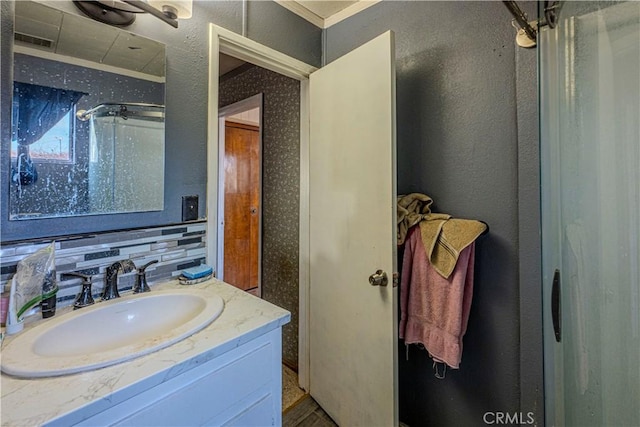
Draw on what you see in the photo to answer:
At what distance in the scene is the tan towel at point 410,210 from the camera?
129cm

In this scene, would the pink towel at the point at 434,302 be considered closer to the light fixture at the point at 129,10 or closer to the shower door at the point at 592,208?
the shower door at the point at 592,208

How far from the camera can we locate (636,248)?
0.82 metres

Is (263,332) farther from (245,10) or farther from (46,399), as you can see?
(245,10)

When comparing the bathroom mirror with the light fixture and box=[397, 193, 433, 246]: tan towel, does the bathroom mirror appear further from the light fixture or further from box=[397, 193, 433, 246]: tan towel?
box=[397, 193, 433, 246]: tan towel

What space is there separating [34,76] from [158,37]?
1.40 feet

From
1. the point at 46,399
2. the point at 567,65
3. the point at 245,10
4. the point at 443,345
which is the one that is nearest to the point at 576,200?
the point at 567,65

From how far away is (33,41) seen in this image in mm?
874

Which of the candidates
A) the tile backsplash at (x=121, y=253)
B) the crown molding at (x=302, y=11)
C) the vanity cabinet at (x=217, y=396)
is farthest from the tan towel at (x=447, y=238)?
the crown molding at (x=302, y=11)

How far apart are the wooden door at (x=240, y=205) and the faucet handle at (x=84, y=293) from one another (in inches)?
86.2

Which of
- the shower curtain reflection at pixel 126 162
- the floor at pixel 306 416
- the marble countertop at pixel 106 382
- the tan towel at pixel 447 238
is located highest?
the shower curtain reflection at pixel 126 162

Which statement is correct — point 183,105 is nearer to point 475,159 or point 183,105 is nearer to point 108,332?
point 108,332

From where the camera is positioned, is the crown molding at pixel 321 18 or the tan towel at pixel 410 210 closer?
the tan towel at pixel 410 210

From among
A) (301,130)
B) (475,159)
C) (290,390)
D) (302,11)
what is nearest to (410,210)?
(475,159)

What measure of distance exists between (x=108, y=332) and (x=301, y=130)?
1367 mm
